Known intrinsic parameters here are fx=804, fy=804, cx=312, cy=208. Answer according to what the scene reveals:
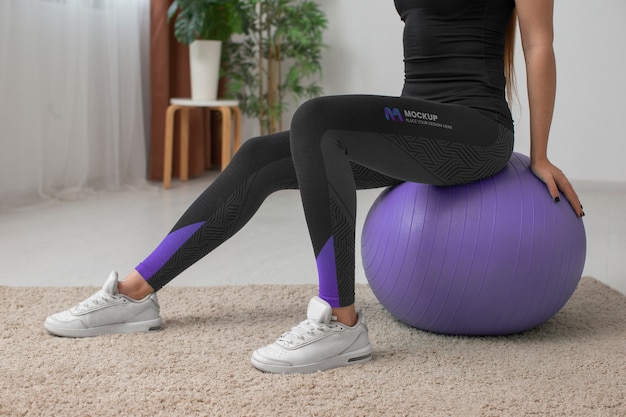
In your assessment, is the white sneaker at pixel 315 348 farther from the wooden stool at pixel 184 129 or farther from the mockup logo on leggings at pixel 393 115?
the wooden stool at pixel 184 129

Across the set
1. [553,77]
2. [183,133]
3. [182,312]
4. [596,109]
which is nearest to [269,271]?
[182,312]

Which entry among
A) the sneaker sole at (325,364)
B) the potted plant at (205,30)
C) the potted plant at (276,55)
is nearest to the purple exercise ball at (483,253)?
the sneaker sole at (325,364)

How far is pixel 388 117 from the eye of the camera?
1.47m

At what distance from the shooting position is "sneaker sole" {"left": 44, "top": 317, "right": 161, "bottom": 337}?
164 cm

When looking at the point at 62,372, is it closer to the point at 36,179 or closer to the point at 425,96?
the point at 425,96

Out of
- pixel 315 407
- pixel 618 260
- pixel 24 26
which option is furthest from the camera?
pixel 24 26

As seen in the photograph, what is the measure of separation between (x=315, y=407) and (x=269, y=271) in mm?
1101

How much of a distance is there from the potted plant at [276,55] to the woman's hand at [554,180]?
2.89 m

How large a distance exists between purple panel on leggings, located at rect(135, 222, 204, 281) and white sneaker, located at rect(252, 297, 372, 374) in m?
0.32

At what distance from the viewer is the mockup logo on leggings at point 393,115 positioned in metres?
1.48

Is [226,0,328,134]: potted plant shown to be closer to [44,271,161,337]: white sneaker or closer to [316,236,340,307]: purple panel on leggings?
[44,271,161,337]: white sneaker

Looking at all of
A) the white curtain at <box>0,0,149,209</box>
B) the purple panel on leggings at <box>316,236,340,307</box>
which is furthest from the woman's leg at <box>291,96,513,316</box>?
the white curtain at <box>0,0,149,209</box>

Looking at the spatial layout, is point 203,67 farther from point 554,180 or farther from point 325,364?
point 325,364

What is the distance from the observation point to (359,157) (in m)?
1.51
